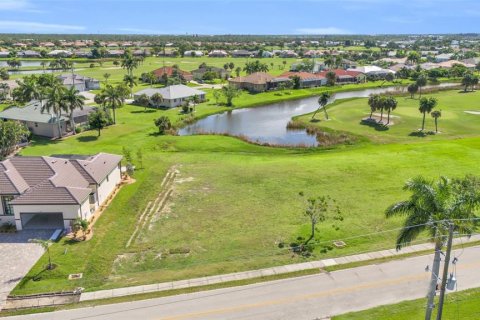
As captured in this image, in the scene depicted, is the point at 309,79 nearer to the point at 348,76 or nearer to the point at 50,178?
the point at 348,76

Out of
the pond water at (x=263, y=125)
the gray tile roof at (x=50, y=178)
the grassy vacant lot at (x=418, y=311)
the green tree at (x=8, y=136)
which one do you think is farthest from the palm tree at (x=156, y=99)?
the grassy vacant lot at (x=418, y=311)

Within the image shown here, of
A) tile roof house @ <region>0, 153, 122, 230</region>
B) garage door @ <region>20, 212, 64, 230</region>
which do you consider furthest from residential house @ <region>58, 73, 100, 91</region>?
garage door @ <region>20, 212, 64, 230</region>

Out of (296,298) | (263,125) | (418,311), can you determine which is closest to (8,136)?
(263,125)

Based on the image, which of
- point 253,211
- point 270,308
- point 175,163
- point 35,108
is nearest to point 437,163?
point 253,211

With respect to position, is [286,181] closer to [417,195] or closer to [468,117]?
[417,195]

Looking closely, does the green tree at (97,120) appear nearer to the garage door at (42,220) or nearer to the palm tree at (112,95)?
the palm tree at (112,95)

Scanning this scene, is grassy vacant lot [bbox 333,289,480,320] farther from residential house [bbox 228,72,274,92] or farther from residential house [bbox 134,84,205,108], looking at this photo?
residential house [bbox 228,72,274,92]

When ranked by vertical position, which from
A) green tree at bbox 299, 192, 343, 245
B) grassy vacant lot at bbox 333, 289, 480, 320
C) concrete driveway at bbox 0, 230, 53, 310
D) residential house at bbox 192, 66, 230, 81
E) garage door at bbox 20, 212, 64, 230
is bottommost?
concrete driveway at bbox 0, 230, 53, 310
